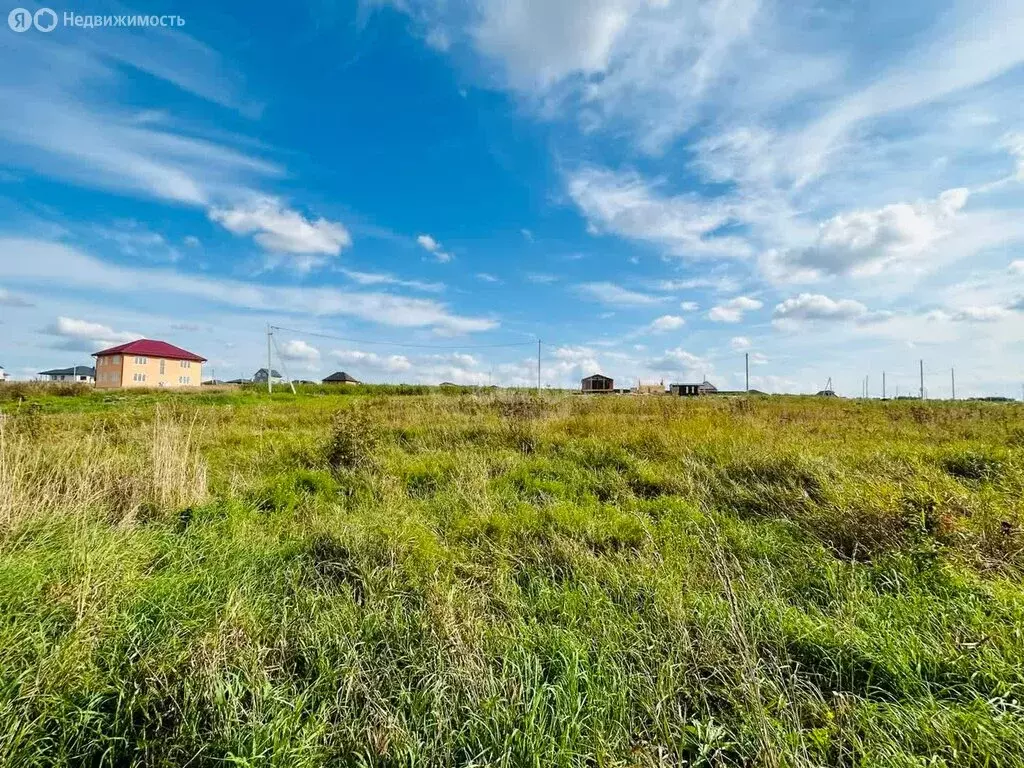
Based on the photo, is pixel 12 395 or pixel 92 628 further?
pixel 12 395

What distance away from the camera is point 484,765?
1937 mm

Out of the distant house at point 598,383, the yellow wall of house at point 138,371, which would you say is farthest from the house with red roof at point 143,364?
the distant house at point 598,383

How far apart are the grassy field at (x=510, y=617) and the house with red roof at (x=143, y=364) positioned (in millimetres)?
50423

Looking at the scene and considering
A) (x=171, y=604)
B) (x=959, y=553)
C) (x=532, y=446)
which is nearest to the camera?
(x=171, y=604)

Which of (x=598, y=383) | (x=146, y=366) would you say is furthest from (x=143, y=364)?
(x=598, y=383)

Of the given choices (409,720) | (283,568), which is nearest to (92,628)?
(283,568)

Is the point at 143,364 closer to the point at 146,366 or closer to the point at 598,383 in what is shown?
the point at 146,366

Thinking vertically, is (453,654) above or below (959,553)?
below

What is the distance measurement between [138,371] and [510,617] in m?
59.8

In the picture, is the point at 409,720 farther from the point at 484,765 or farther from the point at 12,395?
the point at 12,395

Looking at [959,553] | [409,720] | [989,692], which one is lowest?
[409,720]

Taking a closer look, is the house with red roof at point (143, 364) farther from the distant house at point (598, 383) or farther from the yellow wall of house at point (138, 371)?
the distant house at point (598, 383)

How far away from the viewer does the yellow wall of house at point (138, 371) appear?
154ft

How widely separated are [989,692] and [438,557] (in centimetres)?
345
